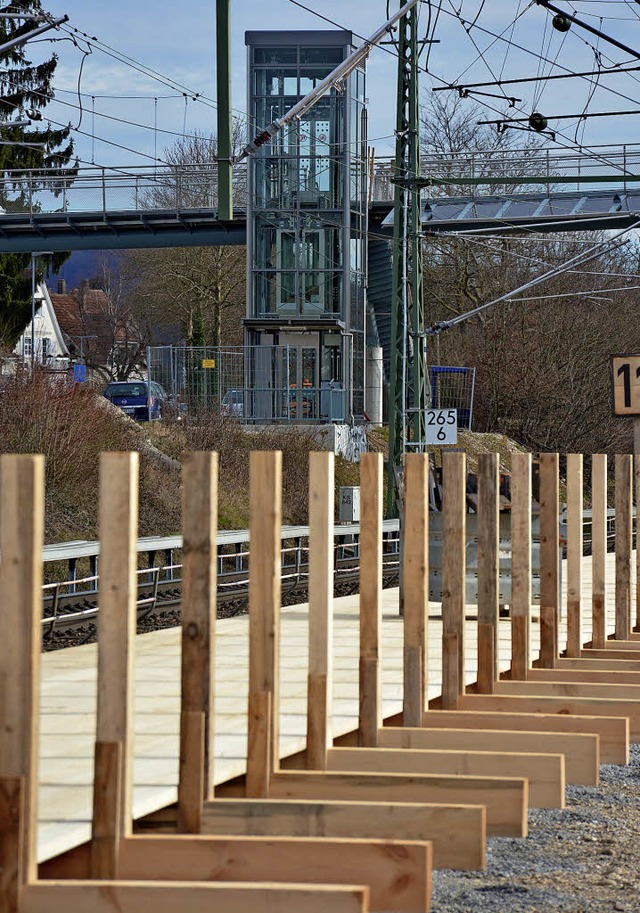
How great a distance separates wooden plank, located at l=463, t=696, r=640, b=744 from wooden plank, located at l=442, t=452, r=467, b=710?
14 centimetres

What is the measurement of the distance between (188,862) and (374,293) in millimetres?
39759

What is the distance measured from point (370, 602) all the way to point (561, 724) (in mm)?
1373

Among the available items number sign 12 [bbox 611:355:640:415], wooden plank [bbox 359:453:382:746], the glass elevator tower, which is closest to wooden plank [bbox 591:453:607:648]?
number sign 12 [bbox 611:355:640:415]

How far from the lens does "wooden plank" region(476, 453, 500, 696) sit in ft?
29.5

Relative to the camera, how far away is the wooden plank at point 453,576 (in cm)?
839

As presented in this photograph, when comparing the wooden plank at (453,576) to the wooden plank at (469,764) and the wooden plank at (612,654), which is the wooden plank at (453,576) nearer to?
the wooden plank at (469,764)

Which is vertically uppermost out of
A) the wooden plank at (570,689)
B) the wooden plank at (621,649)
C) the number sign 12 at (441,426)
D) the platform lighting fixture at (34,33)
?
the platform lighting fixture at (34,33)

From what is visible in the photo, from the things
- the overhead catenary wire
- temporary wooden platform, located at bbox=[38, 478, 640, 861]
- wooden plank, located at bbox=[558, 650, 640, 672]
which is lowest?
wooden plank, located at bbox=[558, 650, 640, 672]

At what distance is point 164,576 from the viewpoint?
21.1 m

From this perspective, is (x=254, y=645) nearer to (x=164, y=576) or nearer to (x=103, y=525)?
(x=103, y=525)

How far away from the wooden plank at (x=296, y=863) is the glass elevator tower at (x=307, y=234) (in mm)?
34105

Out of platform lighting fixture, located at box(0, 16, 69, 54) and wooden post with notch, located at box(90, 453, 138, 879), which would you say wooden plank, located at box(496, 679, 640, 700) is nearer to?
wooden post with notch, located at box(90, 453, 138, 879)

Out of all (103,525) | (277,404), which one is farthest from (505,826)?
(277,404)

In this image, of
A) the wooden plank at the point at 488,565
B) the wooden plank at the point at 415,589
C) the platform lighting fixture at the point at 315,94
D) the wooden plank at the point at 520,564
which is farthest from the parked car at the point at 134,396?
the wooden plank at the point at 415,589
